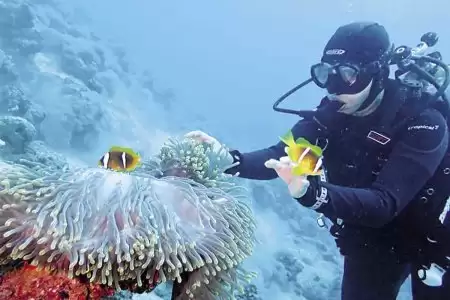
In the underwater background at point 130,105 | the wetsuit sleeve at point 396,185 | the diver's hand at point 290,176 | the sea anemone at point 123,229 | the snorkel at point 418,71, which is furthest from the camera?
the underwater background at point 130,105

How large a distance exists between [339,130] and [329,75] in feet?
1.70

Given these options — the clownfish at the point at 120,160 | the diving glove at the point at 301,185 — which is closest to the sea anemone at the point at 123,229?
the clownfish at the point at 120,160

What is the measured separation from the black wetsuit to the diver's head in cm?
13

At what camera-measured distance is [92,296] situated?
2270 mm

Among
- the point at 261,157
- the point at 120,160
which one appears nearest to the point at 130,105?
the point at 261,157

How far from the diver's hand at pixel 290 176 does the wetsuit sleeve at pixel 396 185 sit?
0.71 ft

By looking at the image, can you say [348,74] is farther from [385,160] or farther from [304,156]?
[304,156]

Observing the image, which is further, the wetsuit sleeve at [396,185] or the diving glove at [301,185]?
the wetsuit sleeve at [396,185]

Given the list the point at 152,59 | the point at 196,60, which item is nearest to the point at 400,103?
the point at 152,59

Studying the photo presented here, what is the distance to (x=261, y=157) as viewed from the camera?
350 cm

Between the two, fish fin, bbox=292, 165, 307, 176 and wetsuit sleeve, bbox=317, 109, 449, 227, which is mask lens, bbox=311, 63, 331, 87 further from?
fish fin, bbox=292, 165, 307, 176

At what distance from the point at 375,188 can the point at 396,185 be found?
12 centimetres

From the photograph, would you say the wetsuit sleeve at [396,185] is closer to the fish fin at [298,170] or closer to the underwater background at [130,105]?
the fish fin at [298,170]

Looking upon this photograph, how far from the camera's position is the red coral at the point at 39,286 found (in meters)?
2.18
